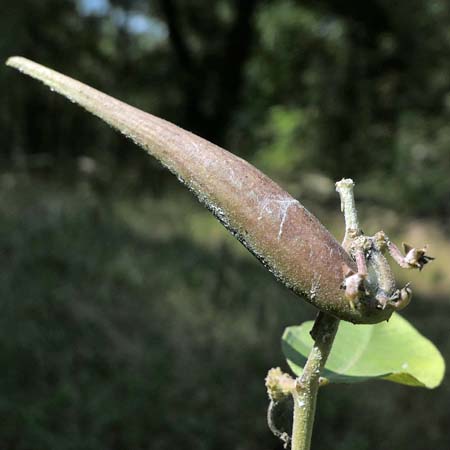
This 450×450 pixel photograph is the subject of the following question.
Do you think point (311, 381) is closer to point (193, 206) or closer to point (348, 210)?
point (348, 210)

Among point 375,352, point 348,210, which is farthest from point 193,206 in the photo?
point 348,210

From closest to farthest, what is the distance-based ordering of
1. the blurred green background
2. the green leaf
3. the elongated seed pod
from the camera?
the elongated seed pod → the green leaf → the blurred green background

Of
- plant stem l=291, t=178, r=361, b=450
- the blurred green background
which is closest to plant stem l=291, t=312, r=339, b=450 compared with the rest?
plant stem l=291, t=178, r=361, b=450

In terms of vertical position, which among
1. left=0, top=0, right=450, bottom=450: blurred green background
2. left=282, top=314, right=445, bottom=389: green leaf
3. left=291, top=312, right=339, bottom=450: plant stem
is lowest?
left=291, top=312, right=339, bottom=450: plant stem

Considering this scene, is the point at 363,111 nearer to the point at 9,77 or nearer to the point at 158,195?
the point at 158,195

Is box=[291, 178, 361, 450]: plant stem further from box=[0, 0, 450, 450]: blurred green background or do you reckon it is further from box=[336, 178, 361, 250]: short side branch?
box=[0, 0, 450, 450]: blurred green background

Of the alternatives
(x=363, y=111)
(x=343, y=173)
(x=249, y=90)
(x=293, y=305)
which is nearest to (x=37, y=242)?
(x=293, y=305)

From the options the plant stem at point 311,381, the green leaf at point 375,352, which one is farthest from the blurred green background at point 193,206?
the plant stem at point 311,381

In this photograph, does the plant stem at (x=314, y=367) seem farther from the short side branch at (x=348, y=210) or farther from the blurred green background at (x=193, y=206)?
the blurred green background at (x=193, y=206)
